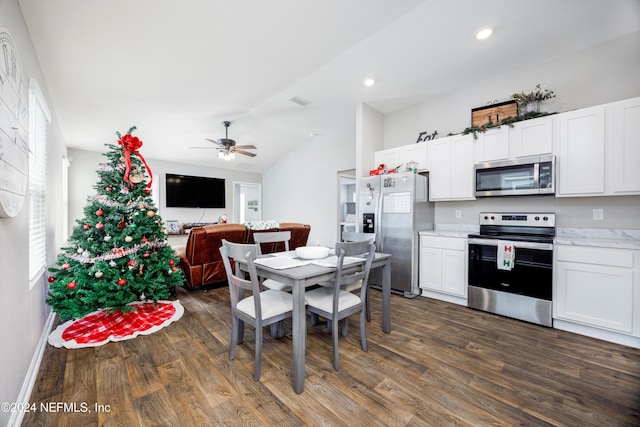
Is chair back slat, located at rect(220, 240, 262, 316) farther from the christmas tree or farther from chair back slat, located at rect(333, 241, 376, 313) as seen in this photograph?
the christmas tree

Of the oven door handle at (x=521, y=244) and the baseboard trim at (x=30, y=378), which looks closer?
the baseboard trim at (x=30, y=378)

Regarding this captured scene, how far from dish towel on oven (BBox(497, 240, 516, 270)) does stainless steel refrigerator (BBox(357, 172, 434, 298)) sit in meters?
0.99

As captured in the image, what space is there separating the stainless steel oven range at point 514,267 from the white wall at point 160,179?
5.93m

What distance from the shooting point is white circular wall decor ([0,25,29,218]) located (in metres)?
1.25

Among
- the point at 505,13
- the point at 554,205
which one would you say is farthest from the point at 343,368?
the point at 505,13

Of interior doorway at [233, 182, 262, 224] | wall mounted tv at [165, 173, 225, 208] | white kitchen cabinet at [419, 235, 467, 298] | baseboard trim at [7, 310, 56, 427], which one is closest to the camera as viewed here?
baseboard trim at [7, 310, 56, 427]

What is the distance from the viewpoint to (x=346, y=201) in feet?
21.5

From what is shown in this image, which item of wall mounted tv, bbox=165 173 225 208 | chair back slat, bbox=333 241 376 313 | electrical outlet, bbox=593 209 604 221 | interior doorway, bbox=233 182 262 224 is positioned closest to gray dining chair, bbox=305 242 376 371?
chair back slat, bbox=333 241 376 313

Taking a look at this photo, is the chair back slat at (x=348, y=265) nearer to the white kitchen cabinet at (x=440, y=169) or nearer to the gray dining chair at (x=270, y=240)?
the gray dining chair at (x=270, y=240)

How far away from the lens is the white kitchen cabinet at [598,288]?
88.0 inches

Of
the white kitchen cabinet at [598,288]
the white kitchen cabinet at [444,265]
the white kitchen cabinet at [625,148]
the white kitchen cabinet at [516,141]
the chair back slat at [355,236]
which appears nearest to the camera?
the white kitchen cabinet at [598,288]

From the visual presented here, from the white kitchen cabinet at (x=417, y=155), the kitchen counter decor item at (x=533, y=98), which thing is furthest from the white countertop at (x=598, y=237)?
the kitchen counter decor item at (x=533, y=98)

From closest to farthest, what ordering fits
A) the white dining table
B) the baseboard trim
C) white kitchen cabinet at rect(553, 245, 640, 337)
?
the baseboard trim, the white dining table, white kitchen cabinet at rect(553, 245, 640, 337)

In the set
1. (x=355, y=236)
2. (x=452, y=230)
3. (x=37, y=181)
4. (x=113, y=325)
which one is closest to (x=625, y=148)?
(x=452, y=230)
